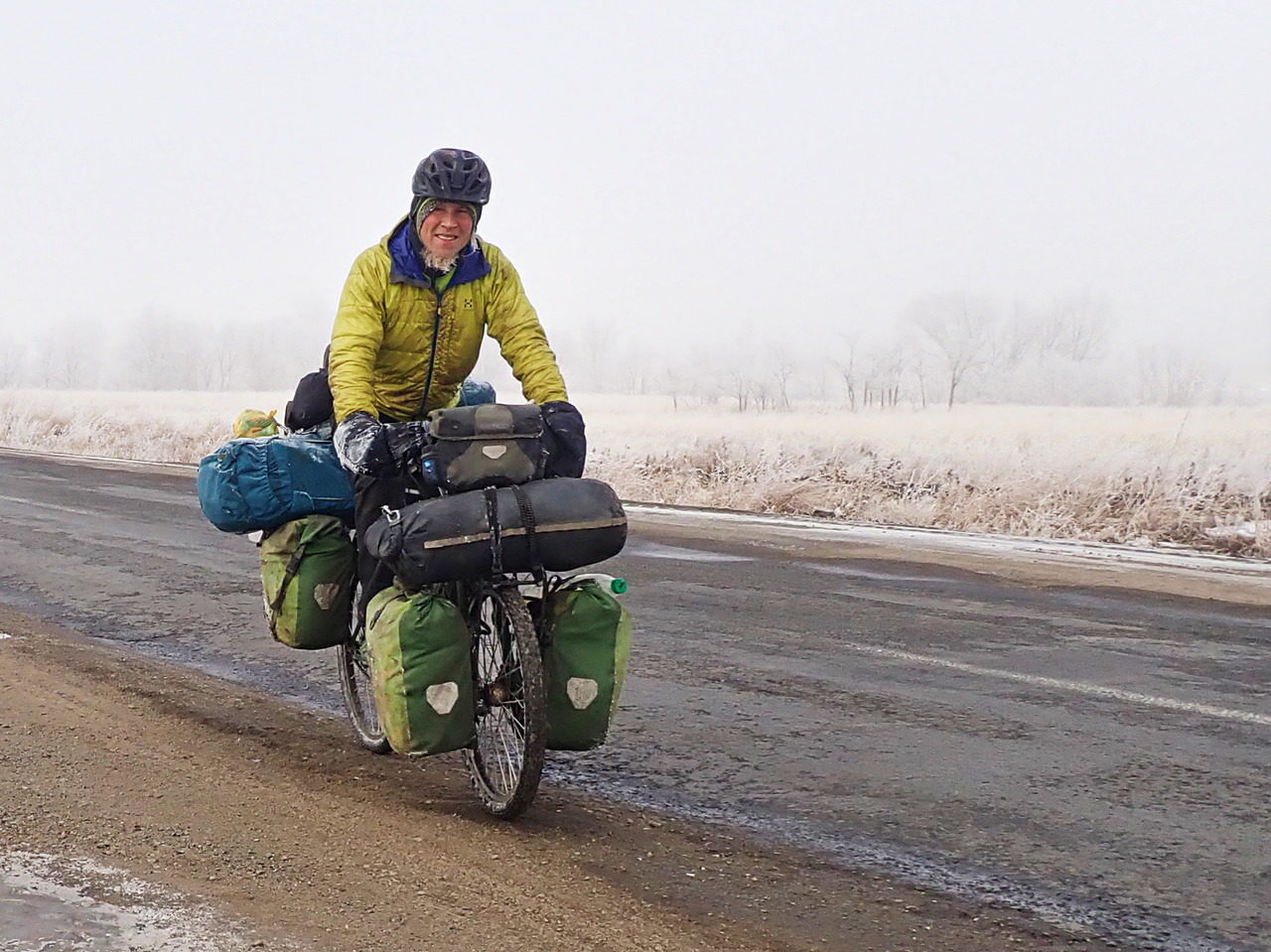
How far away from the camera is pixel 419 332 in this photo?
4676mm

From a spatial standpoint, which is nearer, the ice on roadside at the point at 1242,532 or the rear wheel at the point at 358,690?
the rear wheel at the point at 358,690

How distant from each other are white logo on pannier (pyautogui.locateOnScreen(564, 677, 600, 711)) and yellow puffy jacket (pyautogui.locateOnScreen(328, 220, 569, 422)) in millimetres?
1039

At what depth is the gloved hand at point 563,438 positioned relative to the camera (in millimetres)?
4496

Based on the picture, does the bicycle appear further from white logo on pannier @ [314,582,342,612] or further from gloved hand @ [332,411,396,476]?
white logo on pannier @ [314,582,342,612]

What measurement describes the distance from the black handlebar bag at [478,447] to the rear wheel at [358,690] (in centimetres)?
104

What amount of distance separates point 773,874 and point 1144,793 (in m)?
1.62

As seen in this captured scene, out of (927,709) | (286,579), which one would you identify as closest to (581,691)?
(286,579)

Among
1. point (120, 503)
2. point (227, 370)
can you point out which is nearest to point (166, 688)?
point (120, 503)

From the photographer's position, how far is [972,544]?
507 inches

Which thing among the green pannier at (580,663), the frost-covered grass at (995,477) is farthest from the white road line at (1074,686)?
the frost-covered grass at (995,477)

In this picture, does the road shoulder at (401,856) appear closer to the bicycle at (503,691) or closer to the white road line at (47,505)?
the bicycle at (503,691)

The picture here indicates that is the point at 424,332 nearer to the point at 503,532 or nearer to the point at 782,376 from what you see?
the point at 503,532

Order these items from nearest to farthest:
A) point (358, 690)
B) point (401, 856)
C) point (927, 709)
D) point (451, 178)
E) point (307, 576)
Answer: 1. point (401, 856)
2. point (451, 178)
3. point (307, 576)
4. point (358, 690)
5. point (927, 709)

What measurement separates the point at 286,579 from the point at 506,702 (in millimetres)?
1150
